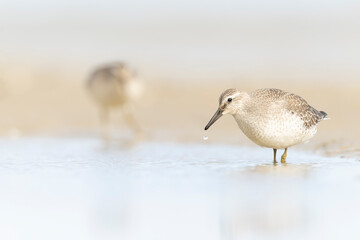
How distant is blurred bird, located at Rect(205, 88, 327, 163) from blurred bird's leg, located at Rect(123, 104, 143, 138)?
14.1 feet

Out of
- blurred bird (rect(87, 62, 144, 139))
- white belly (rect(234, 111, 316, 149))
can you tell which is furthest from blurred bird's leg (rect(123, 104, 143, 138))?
white belly (rect(234, 111, 316, 149))

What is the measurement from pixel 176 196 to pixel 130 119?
24.2ft

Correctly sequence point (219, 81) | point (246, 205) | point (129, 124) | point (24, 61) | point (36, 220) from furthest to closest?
1. point (24, 61)
2. point (219, 81)
3. point (129, 124)
4. point (246, 205)
5. point (36, 220)

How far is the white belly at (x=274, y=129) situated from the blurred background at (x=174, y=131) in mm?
334

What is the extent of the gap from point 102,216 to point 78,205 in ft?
1.52

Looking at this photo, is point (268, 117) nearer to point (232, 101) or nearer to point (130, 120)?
point (232, 101)

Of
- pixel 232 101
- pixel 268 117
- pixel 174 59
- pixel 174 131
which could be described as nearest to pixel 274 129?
pixel 268 117

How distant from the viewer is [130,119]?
14094 mm

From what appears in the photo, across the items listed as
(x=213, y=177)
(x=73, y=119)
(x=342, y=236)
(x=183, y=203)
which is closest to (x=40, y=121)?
(x=73, y=119)

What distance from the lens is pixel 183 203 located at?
6516 millimetres

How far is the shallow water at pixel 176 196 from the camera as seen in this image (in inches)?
223

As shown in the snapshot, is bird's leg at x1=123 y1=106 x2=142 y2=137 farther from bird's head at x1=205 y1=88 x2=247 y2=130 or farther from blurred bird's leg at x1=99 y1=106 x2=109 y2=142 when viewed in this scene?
bird's head at x1=205 y1=88 x2=247 y2=130

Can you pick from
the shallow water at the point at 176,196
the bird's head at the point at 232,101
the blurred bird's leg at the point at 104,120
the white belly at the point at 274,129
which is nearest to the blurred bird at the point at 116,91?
the blurred bird's leg at the point at 104,120

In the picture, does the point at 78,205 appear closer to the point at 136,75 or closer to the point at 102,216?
the point at 102,216
